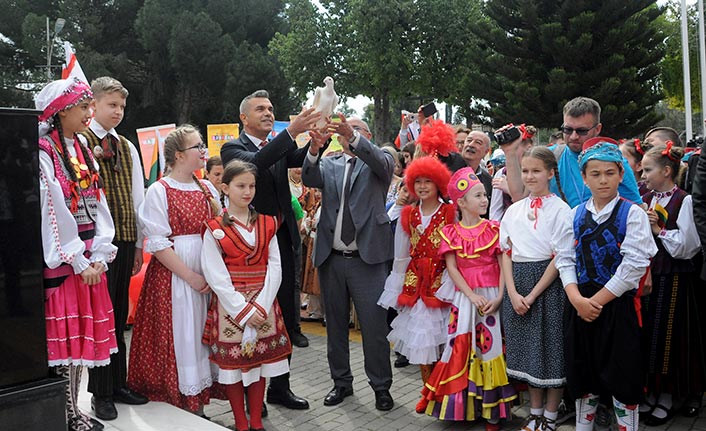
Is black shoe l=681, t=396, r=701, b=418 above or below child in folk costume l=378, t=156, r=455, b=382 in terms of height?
below

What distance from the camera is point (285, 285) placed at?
457 cm

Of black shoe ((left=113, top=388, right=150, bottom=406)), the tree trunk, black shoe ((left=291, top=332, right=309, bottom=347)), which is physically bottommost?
black shoe ((left=291, top=332, right=309, bottom=347))

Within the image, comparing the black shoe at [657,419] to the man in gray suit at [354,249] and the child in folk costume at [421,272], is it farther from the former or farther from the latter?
the man in gray suit at [354,249]

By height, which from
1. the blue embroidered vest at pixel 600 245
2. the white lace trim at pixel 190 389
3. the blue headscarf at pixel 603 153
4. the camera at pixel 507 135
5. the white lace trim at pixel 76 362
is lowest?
the white lace trim at pixel 190 389

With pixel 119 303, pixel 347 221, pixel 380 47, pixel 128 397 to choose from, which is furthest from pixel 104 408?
pixel 380 47

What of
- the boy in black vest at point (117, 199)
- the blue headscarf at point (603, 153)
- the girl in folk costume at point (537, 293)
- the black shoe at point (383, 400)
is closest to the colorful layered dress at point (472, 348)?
the girl in folk costume at point (537, 293)

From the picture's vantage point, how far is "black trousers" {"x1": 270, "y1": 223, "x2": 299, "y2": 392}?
4.59 metres

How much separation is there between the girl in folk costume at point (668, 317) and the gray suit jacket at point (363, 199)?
6.05 ft

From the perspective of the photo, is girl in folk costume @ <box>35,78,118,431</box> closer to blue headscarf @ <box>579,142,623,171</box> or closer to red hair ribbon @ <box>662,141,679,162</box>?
blue headscarf @ <box>579,142,623,171</box>

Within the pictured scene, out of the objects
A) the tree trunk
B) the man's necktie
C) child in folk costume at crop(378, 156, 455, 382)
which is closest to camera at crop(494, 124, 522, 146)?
child in folk costume at crop(378, 156, 455, 382)

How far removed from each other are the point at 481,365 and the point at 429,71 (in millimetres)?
25777

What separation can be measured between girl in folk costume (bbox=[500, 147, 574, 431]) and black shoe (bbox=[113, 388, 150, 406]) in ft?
7.68

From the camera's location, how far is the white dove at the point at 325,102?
14.4 feet

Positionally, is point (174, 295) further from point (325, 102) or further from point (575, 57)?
point (575, 57)
